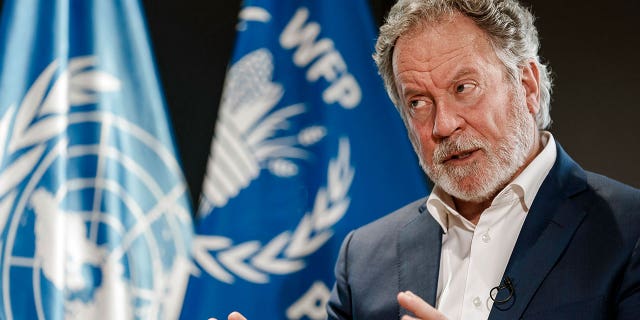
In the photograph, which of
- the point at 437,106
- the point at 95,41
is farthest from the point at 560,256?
the point at 95,41

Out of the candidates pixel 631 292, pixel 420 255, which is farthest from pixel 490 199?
pixel 631 292

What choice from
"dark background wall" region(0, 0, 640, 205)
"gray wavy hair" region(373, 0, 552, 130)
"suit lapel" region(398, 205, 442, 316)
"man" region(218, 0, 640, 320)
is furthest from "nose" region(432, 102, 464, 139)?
"dark background wall" region(0, 0, 640, 205)

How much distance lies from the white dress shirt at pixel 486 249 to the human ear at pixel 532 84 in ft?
0.33

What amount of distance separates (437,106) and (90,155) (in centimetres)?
144

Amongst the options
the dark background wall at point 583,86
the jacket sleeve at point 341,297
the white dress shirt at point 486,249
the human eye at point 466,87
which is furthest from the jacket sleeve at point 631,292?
the dark background wall at point 583,86

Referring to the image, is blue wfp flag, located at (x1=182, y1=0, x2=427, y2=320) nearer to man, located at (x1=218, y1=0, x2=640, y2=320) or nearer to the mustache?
man, located at (x1=218, y1=0, x2=640, y2=320)

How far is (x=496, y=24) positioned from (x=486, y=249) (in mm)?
572

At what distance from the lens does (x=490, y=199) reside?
72.9 inches

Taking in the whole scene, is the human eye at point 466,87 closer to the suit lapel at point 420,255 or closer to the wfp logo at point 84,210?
the suit lapel at point 420,255

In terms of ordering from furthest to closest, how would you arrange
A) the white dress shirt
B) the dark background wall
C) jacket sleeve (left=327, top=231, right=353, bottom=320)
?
the dark background wall → jacket sleeve (left=327, top=231, right=353, bottom=320) → the white dress shirt

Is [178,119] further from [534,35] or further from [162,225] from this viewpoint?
[534,35]

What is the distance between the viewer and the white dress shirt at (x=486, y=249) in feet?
5.57

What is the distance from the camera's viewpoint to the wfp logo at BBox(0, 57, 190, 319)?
252 centimetres

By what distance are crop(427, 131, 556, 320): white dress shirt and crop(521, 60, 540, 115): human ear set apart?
10cm
